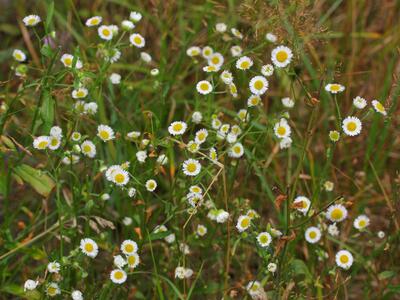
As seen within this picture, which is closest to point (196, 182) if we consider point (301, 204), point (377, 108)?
point (301, 204)

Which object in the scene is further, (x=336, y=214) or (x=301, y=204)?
(x=336, y=214)

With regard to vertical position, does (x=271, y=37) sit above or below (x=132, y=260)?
above

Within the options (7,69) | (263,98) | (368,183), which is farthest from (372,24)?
(7,69)

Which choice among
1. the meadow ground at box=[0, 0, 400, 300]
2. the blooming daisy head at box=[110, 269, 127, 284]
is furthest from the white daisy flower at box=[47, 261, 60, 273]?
the blooming daisy head at box=[110, 269, 127, 284]

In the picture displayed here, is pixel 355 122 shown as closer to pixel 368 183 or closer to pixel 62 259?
pixel 368 183

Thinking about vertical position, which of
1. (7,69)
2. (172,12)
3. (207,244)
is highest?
(172,12)

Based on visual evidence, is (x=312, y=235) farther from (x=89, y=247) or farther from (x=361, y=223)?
(x=89, y=247)
